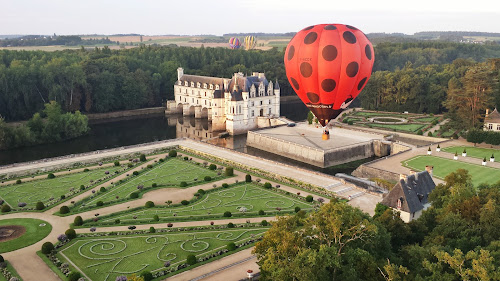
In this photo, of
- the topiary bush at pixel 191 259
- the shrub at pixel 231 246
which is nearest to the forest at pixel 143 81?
the shrub at pixel 231 246

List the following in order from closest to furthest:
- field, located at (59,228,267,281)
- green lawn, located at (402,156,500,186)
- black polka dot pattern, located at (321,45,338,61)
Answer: field, located at (59,228,267,281), black polka dot pattern, located at (321,45,338,61), green lawn, located at (402,156,500,186)

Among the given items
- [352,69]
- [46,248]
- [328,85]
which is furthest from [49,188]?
[352,69]

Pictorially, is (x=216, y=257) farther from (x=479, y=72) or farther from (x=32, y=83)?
(x=32, y=83)

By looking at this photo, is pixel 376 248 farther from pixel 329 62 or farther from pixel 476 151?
Answer: pixel 476 151

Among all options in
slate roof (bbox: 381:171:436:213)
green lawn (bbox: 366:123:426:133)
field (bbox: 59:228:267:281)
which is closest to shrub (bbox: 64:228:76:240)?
field (bbox: 59:228:267:281)

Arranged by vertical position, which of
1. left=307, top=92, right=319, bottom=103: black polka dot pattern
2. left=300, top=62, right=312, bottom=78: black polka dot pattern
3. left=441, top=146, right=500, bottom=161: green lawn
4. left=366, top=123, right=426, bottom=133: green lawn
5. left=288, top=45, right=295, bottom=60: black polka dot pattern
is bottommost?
left=366, top=123, right=426, bottom=133: green lawn

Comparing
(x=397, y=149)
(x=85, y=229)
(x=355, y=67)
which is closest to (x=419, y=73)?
(x=397, y=149)

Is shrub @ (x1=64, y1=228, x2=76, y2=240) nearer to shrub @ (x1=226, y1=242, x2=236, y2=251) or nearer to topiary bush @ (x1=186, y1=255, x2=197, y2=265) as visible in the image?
topiary bush @ (x1=186, y1=255, x2=197, y2=265)
